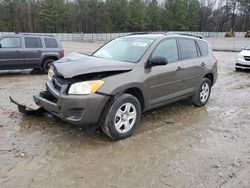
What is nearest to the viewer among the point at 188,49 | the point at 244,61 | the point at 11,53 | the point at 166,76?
the point at 166,76

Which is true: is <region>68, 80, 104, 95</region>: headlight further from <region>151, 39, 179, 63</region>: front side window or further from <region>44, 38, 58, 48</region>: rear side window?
<region>44, 38, 58, 48</region>: rear side window

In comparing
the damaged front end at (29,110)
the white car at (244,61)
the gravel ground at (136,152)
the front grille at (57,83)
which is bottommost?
the gravel ground at (136,152)

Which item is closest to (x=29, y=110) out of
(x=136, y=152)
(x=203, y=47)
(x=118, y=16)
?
(x=136, y=152)

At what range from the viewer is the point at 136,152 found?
165 inches

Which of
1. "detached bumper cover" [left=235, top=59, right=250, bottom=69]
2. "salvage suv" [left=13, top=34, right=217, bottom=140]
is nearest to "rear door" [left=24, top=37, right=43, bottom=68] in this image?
"salvage suv" [left=13, top=34, right=217, bottom=140]

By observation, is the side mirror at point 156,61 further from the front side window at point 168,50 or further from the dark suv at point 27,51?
the dark suv at point 27,51

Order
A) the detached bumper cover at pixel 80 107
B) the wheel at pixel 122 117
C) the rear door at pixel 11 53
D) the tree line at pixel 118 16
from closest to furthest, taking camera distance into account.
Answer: the detached bumper cover at pixel 80 107 < the wheel at pixel 122 117 < the rear door at pixel 11 53 < the tree line at pixel 118 16

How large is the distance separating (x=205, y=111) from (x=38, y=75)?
727cm

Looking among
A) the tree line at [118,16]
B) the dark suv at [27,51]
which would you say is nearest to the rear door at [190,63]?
the dark suv at [27,51]

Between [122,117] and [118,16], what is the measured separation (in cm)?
7157

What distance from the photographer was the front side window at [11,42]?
1051cm

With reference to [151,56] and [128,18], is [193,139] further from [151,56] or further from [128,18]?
[128,18]

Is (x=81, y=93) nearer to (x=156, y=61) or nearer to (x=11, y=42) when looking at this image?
(x=156, y=61)

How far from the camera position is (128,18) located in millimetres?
72250
